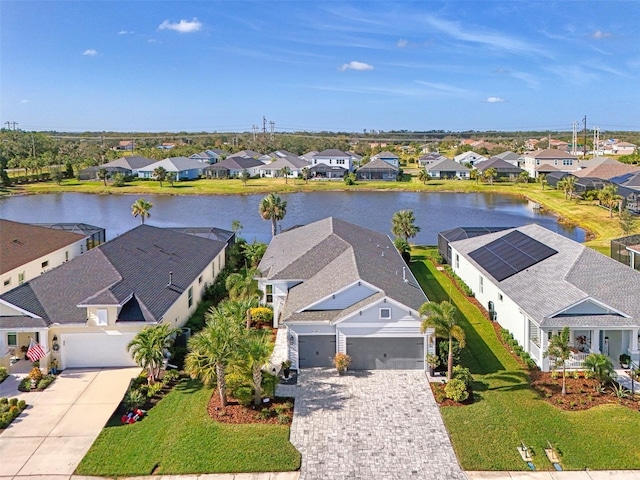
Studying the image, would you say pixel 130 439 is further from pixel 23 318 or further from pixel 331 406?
pixel 23 318

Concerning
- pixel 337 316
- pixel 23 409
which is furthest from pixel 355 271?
pixel 23 409

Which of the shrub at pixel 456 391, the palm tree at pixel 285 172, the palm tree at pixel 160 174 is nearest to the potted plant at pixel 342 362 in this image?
the shrub at pixel 456 391

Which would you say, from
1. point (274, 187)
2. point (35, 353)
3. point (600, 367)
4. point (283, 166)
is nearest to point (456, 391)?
point (600, 367)

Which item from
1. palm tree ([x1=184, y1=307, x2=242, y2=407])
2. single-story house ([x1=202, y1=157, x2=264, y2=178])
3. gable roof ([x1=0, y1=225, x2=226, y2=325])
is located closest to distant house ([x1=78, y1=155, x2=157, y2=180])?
single-story house ([x1=202, y1=157, x2=264, y2=178])

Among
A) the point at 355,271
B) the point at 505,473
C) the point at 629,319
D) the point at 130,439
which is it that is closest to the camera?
the point at 505,473

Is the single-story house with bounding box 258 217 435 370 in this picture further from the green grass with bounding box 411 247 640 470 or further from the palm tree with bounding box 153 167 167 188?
the palm tree with bounding box 153 167 167 188

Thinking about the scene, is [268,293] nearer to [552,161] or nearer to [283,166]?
[283,166]
